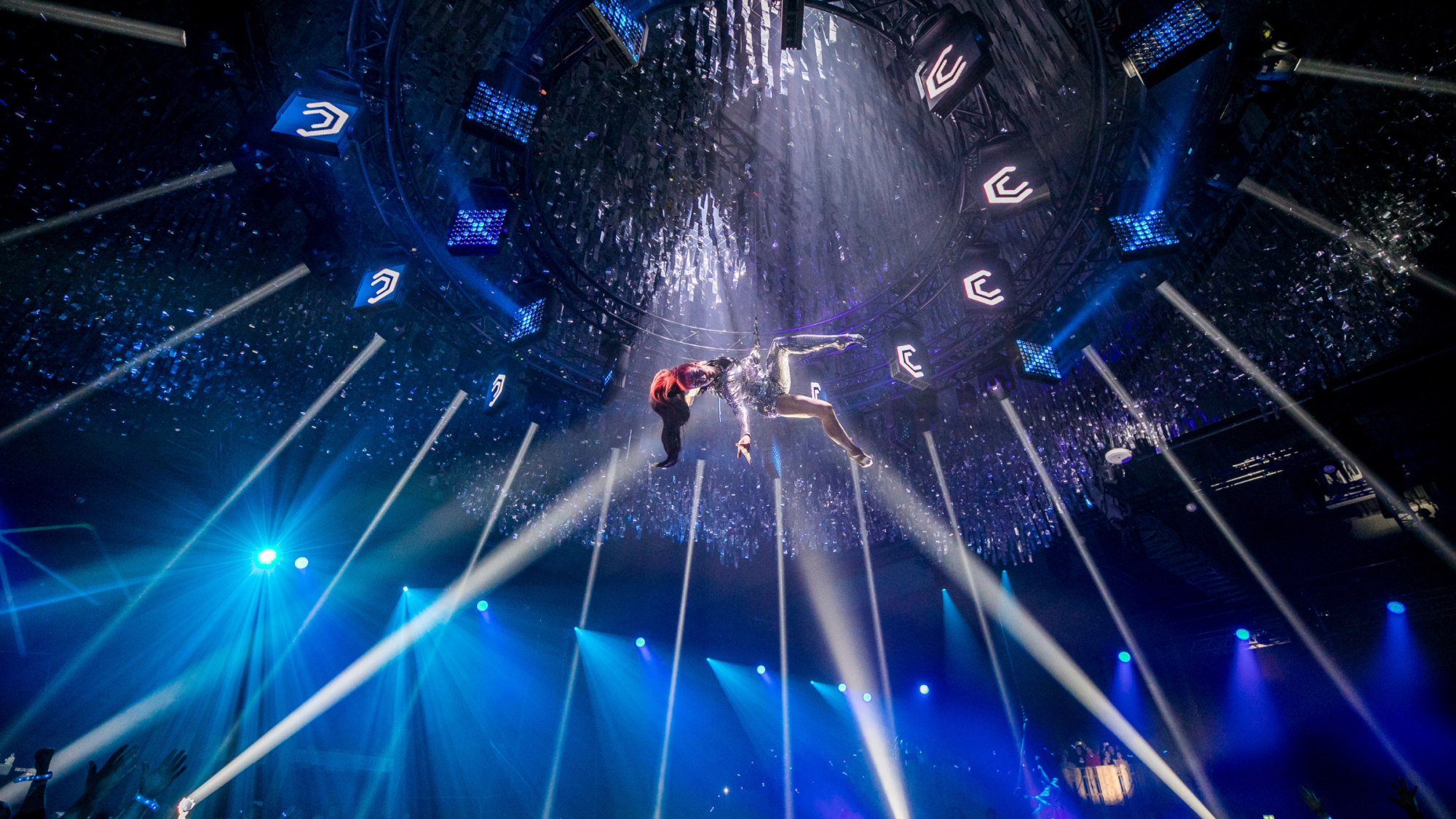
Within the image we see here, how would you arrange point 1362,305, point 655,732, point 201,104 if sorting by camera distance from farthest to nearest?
point 655,732
point 1362,305
point 201,104

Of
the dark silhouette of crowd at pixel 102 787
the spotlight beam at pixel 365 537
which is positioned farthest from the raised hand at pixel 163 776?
the spotlight beam at pixel 365 537

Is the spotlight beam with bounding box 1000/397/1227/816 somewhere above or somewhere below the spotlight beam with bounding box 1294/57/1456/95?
below

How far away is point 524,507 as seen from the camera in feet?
26.6

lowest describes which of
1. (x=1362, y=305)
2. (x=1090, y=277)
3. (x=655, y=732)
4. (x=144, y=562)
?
(x=655, y=732)

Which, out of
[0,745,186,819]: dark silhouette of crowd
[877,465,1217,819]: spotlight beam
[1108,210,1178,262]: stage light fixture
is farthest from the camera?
[877,465,1217,819]: spotlight beam

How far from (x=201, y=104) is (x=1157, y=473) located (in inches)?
446

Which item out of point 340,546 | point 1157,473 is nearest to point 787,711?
point 1157,473

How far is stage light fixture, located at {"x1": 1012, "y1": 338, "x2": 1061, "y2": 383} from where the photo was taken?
17.4 feet

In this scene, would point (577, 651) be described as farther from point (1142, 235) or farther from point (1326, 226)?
point (1326, 226)

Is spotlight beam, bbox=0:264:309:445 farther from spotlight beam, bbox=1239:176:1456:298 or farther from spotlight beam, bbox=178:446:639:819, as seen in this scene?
spotlight beam, bbox=1239:176:1456:298

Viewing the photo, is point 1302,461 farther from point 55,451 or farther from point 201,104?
point 55,451

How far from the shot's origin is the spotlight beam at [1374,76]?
3.46 metres

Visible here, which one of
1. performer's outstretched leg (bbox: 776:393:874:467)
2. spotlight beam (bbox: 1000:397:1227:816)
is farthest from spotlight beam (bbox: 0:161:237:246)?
spotlight beam (bbox: 1000:397:1227:816)

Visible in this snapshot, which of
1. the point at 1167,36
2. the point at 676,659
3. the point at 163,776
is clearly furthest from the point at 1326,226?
the point at 676,659
